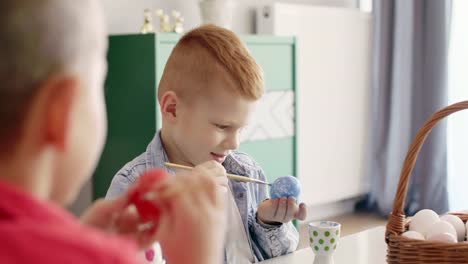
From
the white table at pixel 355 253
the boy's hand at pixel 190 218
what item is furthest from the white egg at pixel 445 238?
the boy's hand at pixel 190 218

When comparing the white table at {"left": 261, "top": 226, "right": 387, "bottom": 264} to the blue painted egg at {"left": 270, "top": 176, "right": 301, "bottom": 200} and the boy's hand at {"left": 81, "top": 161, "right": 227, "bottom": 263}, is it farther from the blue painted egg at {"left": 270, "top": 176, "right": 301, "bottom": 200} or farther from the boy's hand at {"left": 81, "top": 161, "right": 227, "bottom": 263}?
the boy's hand at {"left": 81, "top": 161, "right": 227, "bottom": 263}

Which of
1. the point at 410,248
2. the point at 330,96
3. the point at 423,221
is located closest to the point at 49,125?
the point at 410,248

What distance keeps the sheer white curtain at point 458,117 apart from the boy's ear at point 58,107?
406cm

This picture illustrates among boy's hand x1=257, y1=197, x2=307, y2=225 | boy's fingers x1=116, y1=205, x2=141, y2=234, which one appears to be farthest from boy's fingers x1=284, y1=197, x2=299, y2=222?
boy's fingers x1=116, y1=205, x2=141, y2=234

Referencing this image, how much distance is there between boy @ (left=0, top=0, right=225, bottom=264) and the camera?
546mm

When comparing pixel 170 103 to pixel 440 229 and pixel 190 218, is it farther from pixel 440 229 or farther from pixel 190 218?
pixel 190 218

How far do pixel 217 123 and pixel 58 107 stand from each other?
110cm

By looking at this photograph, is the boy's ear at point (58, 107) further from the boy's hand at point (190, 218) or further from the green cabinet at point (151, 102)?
the green cabinet at point (151, 102)

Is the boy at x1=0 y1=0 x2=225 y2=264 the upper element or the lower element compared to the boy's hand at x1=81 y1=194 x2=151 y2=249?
upper

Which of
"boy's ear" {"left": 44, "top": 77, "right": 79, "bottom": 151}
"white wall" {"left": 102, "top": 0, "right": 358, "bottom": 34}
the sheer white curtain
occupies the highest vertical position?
"white wall" {"left": 102, "top": 0, "right": 358, "bottom": 34}

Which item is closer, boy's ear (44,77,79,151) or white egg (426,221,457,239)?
boy's ear (44,77,79,151)

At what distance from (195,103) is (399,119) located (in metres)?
3.17

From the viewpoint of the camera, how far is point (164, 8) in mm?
3664

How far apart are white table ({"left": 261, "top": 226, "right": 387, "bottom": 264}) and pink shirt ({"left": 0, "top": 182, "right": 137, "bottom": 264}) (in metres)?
0.90
